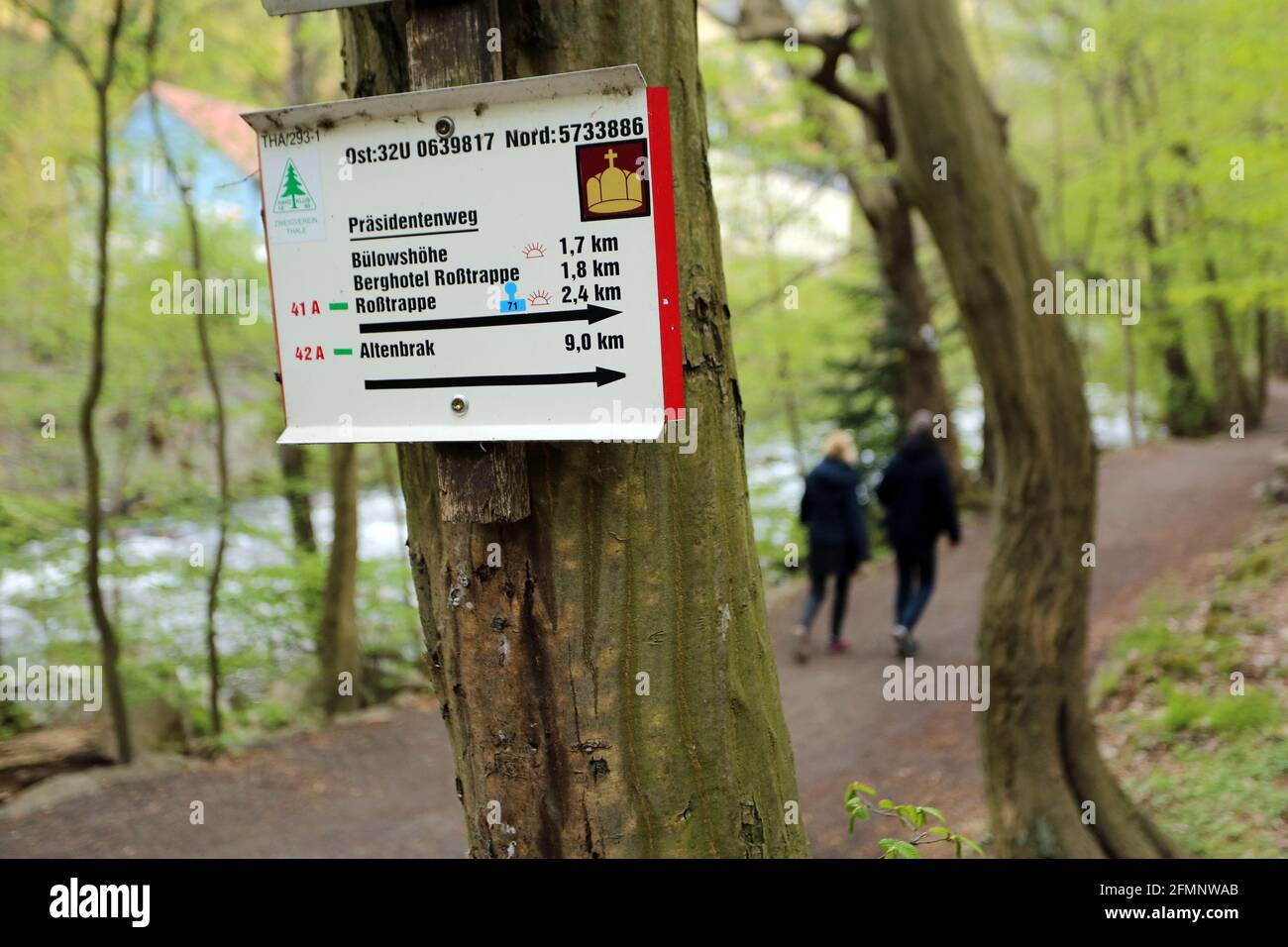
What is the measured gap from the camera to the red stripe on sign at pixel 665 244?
1628 mm

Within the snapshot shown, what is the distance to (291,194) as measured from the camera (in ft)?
5.89

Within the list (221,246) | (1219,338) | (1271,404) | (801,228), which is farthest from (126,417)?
(1271,404)

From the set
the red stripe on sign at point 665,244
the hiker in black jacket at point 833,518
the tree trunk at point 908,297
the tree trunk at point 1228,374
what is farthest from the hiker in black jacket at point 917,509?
the tree trunk at point 1228,374

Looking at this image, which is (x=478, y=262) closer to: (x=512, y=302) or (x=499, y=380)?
(x=512, y=302)

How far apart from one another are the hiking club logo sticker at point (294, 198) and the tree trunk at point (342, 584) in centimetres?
888

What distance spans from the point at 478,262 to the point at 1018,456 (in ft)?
14.1

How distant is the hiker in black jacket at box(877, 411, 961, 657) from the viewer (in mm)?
8578

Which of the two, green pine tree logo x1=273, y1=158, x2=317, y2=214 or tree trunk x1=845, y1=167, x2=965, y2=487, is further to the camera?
tree trunk x1=845, y1=167, x2=965, y2=487

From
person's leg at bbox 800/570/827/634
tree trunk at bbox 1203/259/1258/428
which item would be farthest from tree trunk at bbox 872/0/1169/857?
tree trunk at bbox 1203/259/1258/428

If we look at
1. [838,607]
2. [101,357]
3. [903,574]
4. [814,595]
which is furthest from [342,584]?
[903,574]

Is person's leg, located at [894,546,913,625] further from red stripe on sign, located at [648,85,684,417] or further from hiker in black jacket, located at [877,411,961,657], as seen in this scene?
red stripe on sign, located at [648,85,684,417]

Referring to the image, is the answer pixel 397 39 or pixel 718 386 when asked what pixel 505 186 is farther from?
pixel 718 386

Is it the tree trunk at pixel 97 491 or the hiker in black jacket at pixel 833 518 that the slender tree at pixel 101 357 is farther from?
the hiker in black jacket at pixel 833 518
